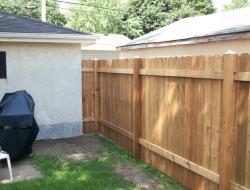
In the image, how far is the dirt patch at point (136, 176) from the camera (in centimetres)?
572

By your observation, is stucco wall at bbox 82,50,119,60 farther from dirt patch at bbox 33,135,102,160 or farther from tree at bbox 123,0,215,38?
dirt patch at bbox 33,135,102,160

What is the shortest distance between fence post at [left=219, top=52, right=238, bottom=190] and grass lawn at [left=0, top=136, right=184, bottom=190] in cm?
129

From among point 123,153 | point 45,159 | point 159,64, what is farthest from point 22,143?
point 159,64

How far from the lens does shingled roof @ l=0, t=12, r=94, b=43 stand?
8.26m

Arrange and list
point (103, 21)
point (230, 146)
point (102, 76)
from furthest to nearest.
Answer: point (103, 21)
point (102, 76)
point (230, 146)

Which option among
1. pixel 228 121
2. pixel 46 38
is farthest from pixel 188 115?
pixel 46 38

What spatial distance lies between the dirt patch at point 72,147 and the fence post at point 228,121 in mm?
3503

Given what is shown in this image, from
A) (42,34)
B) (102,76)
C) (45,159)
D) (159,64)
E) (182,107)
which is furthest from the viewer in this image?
(102,76)

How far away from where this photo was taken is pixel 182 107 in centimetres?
554

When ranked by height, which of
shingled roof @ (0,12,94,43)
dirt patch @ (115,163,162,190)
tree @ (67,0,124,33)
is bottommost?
dirt patch @ (115,163,162,190)

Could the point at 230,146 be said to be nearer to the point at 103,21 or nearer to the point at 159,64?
the point at 159,64

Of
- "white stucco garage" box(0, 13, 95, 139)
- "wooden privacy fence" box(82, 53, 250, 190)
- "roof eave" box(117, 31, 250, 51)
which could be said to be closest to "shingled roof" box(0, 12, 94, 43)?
"white stucco garage" box(0, 13, 95, 139)

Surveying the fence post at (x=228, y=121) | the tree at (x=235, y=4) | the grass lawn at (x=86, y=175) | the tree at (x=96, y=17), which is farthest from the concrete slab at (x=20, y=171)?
the tree at (x=235, y=4)

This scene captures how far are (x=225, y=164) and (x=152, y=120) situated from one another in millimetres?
2256
